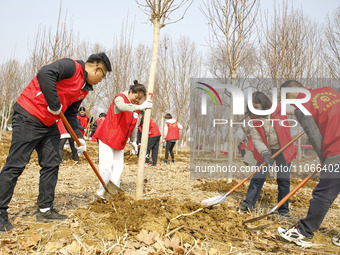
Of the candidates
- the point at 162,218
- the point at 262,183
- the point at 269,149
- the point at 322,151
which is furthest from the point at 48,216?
the point at 269,149

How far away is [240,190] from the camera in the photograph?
17.0 feet

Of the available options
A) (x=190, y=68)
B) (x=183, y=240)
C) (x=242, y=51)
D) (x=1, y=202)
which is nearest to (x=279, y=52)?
(x=242, y=51)

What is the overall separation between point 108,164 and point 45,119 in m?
1.32

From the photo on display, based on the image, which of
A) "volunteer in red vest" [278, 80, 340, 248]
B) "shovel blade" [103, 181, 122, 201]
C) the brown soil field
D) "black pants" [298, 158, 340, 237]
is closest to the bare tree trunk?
the brown soil field

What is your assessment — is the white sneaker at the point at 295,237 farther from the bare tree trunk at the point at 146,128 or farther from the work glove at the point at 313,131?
the bare tree trunk at the point at 146,128

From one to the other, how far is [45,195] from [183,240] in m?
1.55

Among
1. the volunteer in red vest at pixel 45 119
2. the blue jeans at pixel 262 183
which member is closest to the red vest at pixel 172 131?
the blue jeans at pixel 262 183

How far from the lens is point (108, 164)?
12.3 ft

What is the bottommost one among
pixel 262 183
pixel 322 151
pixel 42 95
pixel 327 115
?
pixel 262 183

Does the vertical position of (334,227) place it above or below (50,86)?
below

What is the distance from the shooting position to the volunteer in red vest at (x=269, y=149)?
12.2 feet

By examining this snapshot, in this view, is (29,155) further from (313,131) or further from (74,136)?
(313,131)

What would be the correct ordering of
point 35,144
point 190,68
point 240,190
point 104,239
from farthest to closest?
point 190,68
point 240,190
point 35,144
point 104,239

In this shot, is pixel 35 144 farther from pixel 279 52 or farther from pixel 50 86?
pixel 279 52
